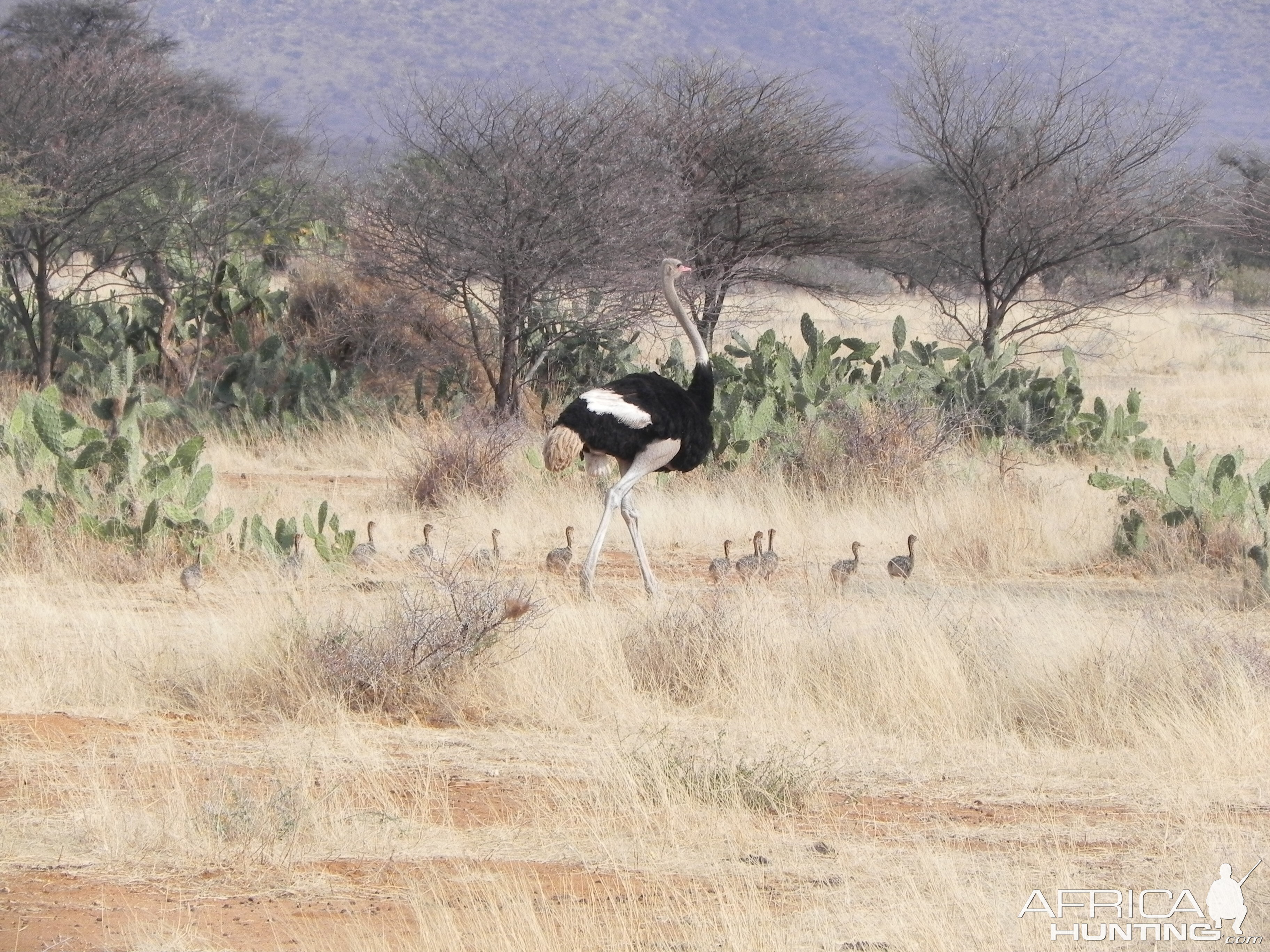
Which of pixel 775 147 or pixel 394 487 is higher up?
pixel 775 147

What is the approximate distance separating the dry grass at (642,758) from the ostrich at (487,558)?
0.15 meters

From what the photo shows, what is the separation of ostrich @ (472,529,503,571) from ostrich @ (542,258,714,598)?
0.72m

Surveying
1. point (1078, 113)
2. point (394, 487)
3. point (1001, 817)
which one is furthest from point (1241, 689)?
Result: point (1078, 113)

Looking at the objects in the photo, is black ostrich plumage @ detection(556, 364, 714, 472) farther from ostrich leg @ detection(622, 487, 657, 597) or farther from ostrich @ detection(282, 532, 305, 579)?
ostrich @ detection(282, 532, 305, 579)

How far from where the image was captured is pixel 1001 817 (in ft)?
18.1

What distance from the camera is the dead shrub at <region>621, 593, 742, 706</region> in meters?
7.10

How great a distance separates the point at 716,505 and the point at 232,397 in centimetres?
620

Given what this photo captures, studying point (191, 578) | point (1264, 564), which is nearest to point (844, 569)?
point (1264, 564)

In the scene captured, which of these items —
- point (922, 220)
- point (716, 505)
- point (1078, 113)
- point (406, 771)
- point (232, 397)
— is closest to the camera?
point (406, 771)

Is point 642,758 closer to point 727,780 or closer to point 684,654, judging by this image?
point 727,780

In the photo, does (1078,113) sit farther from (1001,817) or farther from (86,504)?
(1001,817)

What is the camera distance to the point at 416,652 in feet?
22.7

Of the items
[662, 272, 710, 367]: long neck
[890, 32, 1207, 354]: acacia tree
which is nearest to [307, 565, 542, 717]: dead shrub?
[662, 272, 710, 367]: long neck

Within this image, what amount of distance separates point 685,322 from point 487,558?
1889 mm
